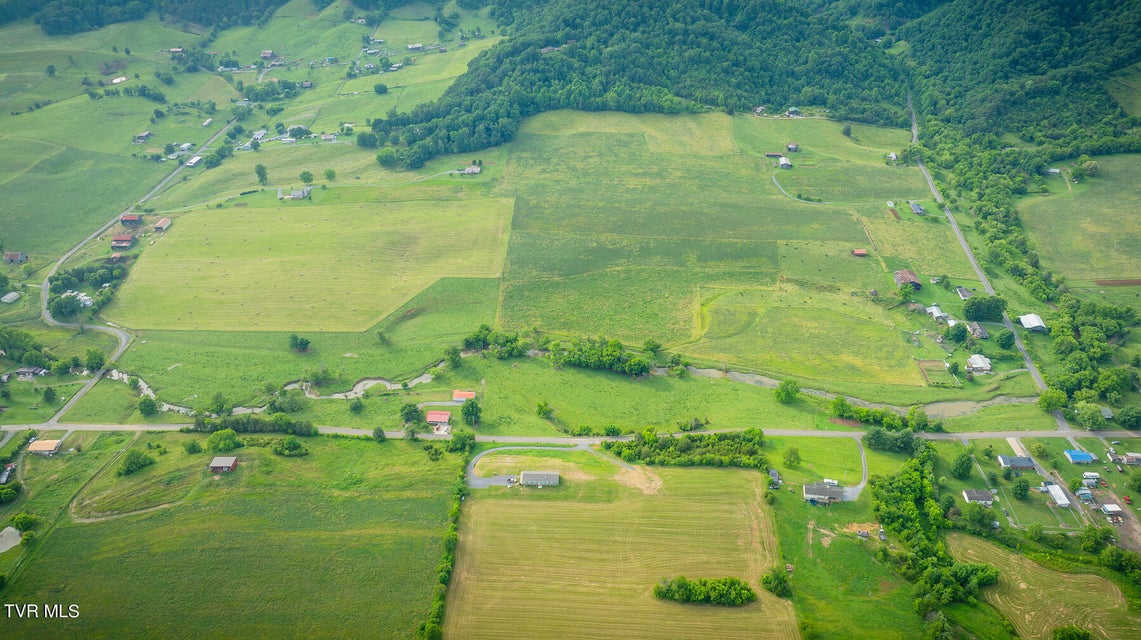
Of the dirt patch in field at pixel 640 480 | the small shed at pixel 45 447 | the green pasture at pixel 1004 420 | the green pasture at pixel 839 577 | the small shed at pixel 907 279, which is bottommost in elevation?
the green pasture at pixel 839 577

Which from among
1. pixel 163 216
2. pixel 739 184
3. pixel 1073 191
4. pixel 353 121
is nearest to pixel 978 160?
pixel 1073 191

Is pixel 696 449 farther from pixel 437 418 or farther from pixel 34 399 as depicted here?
pixel 34 399

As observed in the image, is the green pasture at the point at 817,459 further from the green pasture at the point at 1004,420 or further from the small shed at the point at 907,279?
the small shed at the point at 907,279

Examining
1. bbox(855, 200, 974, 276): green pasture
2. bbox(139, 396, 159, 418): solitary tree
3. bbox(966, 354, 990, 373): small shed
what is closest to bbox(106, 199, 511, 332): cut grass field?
bbox(139, 396, 159, 418): solitary tree

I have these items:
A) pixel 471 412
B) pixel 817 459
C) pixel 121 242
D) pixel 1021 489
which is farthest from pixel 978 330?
pixel 121 242

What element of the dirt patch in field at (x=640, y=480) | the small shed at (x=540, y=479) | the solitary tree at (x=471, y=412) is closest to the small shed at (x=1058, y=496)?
the dirt patch in field at (x=640, y=480)
